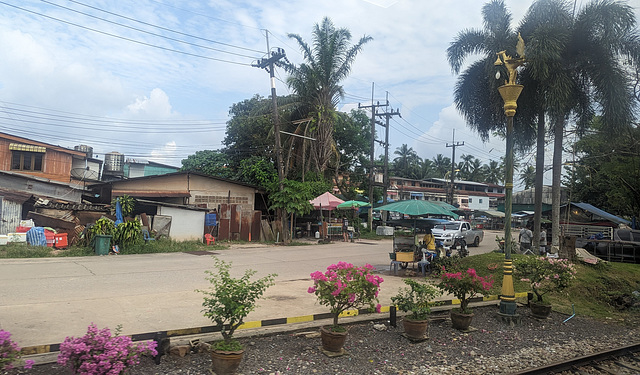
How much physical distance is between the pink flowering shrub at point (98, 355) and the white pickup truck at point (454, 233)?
19.5 m

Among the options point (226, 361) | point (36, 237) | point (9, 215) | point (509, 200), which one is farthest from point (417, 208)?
point (9, 215)

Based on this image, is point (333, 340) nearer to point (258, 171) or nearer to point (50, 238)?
point (50, 238)

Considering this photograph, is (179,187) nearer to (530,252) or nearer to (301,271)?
(301,271)

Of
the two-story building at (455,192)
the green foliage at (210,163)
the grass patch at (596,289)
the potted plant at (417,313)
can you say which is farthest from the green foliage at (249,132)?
the two-story building at (455,192)

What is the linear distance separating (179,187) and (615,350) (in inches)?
803

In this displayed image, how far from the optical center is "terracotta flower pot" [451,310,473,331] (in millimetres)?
7078

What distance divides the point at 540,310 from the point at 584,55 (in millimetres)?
11832

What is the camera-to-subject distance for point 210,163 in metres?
31.8

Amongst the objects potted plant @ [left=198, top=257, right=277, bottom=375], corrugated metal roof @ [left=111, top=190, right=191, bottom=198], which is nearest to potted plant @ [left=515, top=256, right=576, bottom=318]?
potted plant @ [left=198, top=257, right=277, bottom=375]

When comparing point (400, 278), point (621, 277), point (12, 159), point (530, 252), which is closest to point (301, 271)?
point (400, 278)

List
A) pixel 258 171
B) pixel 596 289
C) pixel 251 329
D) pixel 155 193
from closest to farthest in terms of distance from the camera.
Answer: pixel 251 329 → pixel 596 289 → pixel 155 193 → pixel 258 171

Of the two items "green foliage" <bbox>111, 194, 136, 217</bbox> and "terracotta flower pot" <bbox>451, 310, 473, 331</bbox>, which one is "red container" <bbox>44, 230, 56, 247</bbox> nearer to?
"green foliage" <bbox>111, 194, 136, 217</bbox>

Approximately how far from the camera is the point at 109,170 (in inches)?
1560

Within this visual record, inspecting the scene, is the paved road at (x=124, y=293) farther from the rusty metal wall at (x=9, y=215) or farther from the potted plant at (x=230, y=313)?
the rusty metal wall at (x=9, y=215)
